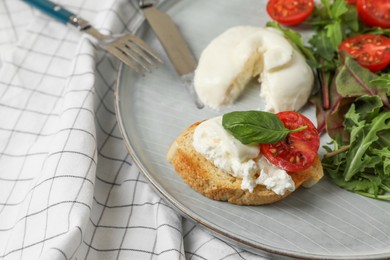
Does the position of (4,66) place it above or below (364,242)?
below

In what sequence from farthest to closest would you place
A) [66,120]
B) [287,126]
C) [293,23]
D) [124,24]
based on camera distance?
[124,24]
[293,23]
[66,120]
[287,126]

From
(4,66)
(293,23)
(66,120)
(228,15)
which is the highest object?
(293,23)

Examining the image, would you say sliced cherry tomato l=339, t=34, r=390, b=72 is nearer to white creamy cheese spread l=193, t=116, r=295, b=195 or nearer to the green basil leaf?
the green basil leaf

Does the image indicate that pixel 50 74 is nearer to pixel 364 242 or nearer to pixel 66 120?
pixel 66 120

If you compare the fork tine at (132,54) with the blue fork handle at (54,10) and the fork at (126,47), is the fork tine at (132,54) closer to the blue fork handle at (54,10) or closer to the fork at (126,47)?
the fork at (126,47)

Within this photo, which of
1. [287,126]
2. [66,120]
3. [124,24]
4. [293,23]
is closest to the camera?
[287,126]

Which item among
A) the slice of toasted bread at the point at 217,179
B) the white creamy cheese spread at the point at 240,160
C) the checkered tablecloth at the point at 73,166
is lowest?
the checkered tablecloth at the point at 73,166

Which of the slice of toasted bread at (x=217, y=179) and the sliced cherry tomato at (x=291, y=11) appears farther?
the sliced cherry tomato at (x=291, y=11)

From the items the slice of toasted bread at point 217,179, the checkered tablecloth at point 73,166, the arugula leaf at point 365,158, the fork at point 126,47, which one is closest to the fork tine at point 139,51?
the fork at point 126,47

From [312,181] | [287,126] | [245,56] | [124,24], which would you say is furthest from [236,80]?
[124,24]
